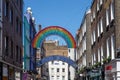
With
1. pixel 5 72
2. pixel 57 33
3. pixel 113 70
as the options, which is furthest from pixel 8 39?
pixel 57 33

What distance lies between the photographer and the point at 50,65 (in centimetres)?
13988

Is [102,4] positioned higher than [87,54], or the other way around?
[102,4]

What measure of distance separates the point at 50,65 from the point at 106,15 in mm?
102841

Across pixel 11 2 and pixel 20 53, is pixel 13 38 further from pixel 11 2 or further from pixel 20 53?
pixel 20 53

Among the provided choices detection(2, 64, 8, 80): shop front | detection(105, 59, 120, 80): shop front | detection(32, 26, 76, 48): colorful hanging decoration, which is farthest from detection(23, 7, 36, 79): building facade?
detection(105, 59, 120, 80): shop front

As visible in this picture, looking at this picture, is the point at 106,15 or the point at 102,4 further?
the point at 102,4

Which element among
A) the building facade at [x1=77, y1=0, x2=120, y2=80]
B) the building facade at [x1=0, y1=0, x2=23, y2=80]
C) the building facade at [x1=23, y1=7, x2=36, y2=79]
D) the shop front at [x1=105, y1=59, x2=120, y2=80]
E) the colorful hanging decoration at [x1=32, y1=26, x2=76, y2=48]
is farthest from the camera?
the colorful hanging decoration at [x1=32, y1=26, x2=76, y2=48]

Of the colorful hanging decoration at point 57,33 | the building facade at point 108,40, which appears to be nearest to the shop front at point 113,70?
the building facade at point 108,40

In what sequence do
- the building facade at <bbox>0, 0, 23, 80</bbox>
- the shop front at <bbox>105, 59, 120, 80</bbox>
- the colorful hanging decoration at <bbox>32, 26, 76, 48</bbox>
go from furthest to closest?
the colorful hanging decoration at <bbox>32, 26, 76, 48</bbox> → the building facade at <bbox>0, 0, 23, 80</bbox> → the shop front at <bbox>105, 59, 120, 80</bbox>

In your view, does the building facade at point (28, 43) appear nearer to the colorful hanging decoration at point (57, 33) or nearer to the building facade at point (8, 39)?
the colorful hanging decoration at point (57, 33)

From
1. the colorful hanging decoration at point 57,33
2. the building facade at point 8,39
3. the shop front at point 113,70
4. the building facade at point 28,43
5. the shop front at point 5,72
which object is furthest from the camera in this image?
the colorful hanging decoration at point 57,33

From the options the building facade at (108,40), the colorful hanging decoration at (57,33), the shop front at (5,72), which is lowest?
the shop front at (5,72)

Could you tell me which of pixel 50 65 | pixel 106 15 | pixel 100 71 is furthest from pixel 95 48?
pixel 50 65

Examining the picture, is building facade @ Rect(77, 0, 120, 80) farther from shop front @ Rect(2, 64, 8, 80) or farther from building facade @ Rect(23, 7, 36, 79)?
building facade @ Rect(23, 7, 36, 79)
